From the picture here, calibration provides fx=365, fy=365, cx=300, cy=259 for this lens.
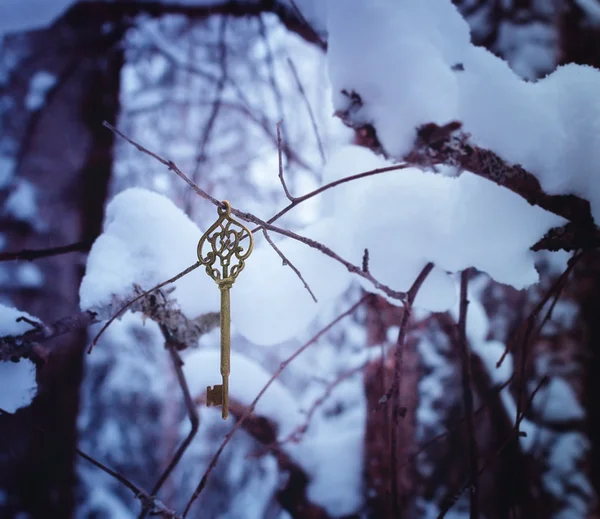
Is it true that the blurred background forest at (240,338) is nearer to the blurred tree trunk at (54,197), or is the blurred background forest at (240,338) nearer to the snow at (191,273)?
the blurred tree trunk at (54,197)

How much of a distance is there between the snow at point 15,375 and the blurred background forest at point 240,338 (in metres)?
0.58

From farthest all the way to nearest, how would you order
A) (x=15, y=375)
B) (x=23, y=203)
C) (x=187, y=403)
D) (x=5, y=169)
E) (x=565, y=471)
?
(x=23, y=203) < (x=5, y=169) < (x=565, y=471) < (x=187, y=403) < (x=15, y=375)

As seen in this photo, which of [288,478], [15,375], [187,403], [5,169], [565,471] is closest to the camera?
[15,375]

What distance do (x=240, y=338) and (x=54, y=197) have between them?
4.92 feet

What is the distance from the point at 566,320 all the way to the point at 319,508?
5.91 feet

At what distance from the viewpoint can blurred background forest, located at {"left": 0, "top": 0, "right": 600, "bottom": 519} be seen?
4.28 feet

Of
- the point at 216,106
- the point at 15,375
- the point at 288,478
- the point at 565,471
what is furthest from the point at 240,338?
the point at 565,471

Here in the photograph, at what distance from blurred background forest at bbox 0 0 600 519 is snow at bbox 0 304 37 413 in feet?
1.90

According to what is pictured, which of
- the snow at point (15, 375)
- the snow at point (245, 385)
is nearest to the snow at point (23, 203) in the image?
the snow at point (245, 385)

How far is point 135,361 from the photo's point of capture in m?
3.15

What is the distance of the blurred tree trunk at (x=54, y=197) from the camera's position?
198 centimetres

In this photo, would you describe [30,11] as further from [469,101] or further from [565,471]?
[565,471]

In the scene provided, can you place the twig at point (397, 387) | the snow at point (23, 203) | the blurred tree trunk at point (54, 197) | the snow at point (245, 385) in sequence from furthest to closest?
the snow at point (23, 203) → the blurred tree trunk at point (54, 197) → the snow at point (245, 385) → the twig at point (397, 387)

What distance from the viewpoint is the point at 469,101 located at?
1.91ft
